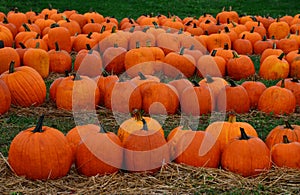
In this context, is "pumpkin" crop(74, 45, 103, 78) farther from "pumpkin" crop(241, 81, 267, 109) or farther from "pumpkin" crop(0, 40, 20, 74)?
"pumpkin" crop(241, 81, 267, 109)

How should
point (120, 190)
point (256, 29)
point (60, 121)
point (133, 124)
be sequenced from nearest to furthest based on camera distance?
point (120, 190)
point (133, 124)
point (60, 121)
point (256, 29)

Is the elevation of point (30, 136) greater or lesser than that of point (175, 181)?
greater

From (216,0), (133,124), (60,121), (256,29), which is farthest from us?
(216,0)

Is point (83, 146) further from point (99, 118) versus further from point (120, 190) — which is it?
point (99, 118)

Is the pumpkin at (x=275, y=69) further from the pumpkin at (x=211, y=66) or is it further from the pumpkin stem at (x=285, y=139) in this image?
the pumpkin stem at (x=285, y=139)

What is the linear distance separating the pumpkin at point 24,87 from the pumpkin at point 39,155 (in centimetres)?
229

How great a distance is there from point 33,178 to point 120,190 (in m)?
0.73

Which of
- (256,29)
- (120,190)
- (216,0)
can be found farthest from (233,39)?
(216,0)

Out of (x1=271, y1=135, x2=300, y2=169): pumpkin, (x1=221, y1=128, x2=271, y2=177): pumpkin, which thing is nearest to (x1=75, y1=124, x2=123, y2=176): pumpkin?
(x1=221, y1=128, x2=271, y2=177): pumpkin

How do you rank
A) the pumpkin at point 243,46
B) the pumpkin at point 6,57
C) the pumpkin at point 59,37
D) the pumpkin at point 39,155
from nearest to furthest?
the pumpkin at point 39,155 → the pumpkin at point 6,57 → the pumpkin at point 59,37 → the pumpkin at point 243,46

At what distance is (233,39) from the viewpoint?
416 inches

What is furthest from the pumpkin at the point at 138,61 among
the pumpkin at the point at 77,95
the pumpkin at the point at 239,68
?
the pumpkin at the point at 77,95

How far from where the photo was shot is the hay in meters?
4.27

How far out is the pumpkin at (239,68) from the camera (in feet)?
27.1
